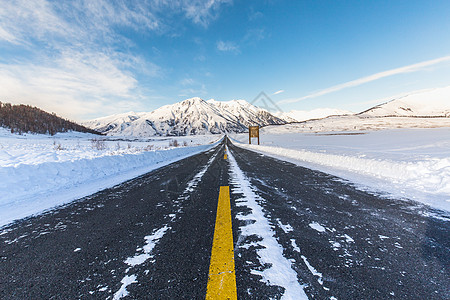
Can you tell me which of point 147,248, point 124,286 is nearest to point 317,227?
point 147,248

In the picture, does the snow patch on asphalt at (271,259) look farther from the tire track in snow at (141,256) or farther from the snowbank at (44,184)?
the snowbank at (44,184)

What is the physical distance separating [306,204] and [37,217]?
4.39 meters

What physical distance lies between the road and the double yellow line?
38 millimetres

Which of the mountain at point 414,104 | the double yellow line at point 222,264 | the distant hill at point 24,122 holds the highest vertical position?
the mountain at point 414,104

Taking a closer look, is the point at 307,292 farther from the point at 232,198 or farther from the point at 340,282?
the point at 232,198

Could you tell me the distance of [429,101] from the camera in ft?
556

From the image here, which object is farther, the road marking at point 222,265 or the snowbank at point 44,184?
the snowbank at point 44,184

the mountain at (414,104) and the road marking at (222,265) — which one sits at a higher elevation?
the mountain at (414,104)

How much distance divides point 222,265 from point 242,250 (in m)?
0.31

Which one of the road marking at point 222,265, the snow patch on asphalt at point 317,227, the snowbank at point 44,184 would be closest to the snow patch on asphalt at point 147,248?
the road marking at point 222,265

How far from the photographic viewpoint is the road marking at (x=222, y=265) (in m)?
1.23

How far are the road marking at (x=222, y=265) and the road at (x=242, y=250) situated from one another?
38mm

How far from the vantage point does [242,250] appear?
1759 mm

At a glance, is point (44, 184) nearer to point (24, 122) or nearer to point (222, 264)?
point (222, 264)
